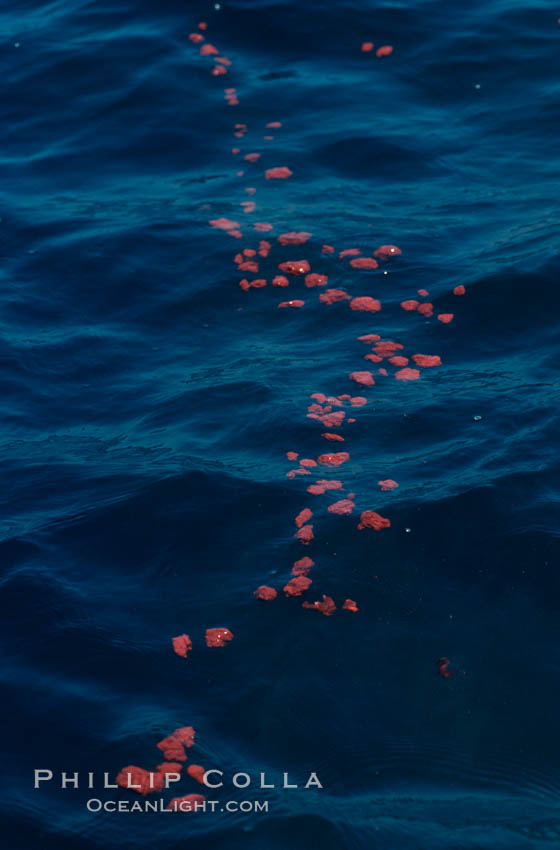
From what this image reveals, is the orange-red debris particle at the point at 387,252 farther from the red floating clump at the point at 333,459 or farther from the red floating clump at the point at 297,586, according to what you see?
the red floating clump at the point at 297,586

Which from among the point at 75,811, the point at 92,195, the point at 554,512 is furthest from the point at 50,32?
the point at 75,811

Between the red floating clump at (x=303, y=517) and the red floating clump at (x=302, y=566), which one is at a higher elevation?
the red floating clump at (x=303, y=517)

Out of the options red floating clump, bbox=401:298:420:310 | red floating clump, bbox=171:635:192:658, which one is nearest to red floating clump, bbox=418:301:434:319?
red floating clump, bbox=401:298:420:310

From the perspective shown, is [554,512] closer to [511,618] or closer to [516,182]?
[511,618]

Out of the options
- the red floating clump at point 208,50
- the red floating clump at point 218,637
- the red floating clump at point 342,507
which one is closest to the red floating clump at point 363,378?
the red floating clump at point 342,507

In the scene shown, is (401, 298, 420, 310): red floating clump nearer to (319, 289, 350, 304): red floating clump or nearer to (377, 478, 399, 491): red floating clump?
(319, 289, 350, 304): red floating clump

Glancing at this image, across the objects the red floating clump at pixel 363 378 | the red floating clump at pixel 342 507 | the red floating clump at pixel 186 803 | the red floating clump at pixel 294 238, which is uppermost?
the red floating clump at pixel 294 238

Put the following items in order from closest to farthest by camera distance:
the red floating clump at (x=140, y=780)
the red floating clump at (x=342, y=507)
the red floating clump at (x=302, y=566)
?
the red floating clump at (x=140, y=780)
the red floating clump at (x=302, y=566)
the red floating clump at (x=342, y=507)

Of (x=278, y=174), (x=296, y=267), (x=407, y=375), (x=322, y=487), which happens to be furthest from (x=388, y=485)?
(x=278, y=174)
